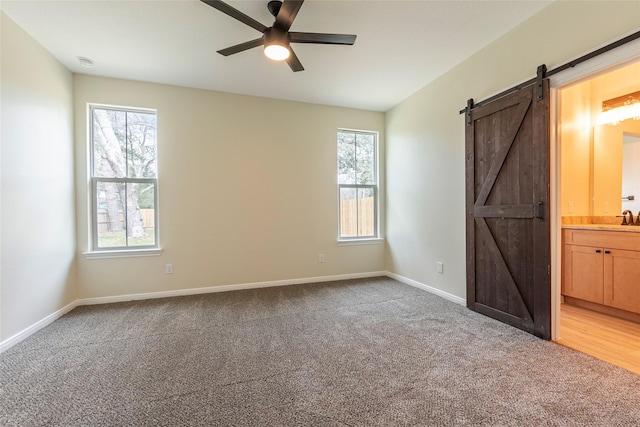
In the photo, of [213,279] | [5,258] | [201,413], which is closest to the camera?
[201,413]

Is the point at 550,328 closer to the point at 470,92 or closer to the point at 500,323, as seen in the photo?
the point at 500,323

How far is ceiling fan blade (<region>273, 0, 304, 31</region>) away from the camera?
5.84 feet

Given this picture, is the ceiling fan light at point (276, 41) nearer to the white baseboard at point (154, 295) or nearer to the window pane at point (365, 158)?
the window pane at point (365, 158)

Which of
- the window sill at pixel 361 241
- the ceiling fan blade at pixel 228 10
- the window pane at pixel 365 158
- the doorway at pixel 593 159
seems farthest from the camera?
the window pane at pixel 365 158

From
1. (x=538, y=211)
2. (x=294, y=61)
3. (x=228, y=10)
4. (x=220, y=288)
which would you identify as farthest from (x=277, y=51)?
(x=220, y=288)

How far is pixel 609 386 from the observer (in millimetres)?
1674

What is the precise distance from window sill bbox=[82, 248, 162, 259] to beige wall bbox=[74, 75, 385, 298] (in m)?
0.07

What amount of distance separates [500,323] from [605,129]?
2.74 metres

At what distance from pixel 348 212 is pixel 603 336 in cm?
311

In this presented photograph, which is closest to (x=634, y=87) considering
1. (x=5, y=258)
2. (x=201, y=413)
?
(x=201, y=413)

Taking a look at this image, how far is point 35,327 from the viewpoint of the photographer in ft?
8.36

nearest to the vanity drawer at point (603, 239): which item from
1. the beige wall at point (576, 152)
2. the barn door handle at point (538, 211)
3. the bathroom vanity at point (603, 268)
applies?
the bathroom vanity at point (603, 268)

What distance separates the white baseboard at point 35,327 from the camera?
2219 mm

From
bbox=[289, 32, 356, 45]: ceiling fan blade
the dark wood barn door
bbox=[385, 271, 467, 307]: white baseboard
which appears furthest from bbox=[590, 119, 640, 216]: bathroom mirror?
bbox=[289, 32, 356, 45]: ceiling fan blade
